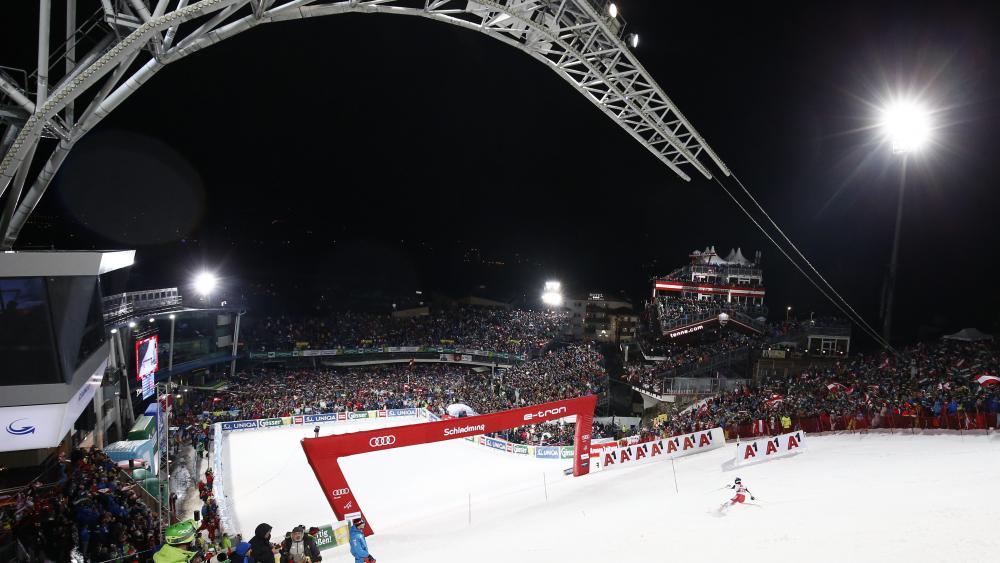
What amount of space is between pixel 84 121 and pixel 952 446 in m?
21.1

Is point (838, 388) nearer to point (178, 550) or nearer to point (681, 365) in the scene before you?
point (681, 365)

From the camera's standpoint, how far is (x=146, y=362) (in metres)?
17.1

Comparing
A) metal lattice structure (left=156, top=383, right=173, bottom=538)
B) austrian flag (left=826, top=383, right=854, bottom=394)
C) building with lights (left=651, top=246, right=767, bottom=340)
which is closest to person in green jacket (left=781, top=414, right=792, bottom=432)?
austrian flag (left=826, top=383, right=854, bottom=394)

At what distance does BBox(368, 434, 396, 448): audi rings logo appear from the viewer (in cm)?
1230

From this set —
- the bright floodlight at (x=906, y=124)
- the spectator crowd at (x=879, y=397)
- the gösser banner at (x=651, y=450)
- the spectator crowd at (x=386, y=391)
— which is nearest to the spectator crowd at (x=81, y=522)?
the gösser banner at (x=651, y=450)

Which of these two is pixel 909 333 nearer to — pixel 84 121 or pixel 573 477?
pixel 573 477

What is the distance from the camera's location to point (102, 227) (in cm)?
4759

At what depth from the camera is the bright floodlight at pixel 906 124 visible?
17016mm

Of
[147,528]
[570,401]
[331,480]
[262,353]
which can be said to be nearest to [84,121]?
[331,480]

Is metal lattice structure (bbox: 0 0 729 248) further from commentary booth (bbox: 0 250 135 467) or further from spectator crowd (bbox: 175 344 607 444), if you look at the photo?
spectator crowd (bbox: 175 344 607 444)

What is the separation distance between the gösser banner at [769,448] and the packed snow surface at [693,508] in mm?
391

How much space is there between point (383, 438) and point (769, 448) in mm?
11986

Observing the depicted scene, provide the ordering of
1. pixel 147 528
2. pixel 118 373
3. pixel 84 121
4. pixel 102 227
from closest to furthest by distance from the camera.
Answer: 1. pixel 84 121
2. pixel 147 528
3. pixel 118 373
4. pixel 102 227

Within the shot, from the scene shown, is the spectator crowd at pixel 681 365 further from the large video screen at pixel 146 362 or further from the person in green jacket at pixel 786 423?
the large video screen at pixel 146 362
